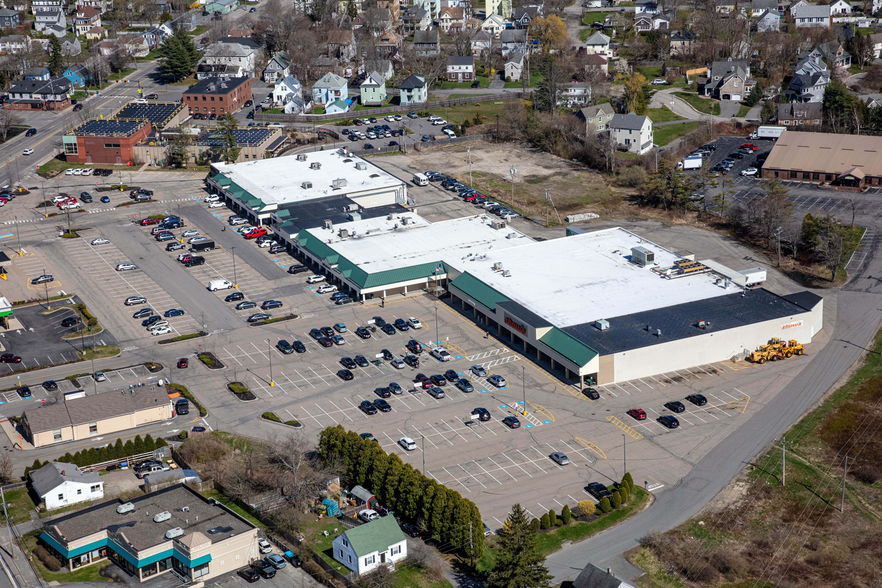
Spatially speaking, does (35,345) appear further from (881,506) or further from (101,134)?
(881,506)

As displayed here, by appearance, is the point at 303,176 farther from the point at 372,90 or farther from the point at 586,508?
the point at 586,508

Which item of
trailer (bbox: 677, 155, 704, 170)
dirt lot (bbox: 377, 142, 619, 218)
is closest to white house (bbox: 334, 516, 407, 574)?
dirt lot (bbox: 377, 142, 619, 218)

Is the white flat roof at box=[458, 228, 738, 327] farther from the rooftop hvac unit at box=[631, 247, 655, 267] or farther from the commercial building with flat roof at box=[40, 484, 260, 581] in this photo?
the commercial building with flat roof at box=[40, 484, 260, 581]

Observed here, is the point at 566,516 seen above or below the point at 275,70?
below

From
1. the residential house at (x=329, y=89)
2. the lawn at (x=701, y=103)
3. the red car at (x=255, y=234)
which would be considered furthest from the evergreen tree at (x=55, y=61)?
the lawn at (x=701, y=103)

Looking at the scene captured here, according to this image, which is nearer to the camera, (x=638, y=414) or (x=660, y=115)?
(x=638, y=414)

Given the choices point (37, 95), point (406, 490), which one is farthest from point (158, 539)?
point (37, 95)
